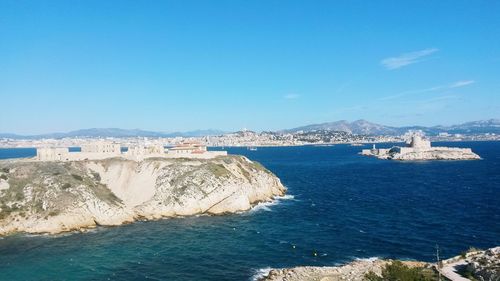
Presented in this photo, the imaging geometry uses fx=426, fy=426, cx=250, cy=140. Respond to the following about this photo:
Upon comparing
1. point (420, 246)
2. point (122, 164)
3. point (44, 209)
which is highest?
point (122, 164)

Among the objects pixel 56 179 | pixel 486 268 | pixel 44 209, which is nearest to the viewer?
pixel 486 268

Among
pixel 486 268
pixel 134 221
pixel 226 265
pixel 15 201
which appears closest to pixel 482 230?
pixel 486 268

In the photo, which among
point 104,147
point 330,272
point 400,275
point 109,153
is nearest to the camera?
point 400,275

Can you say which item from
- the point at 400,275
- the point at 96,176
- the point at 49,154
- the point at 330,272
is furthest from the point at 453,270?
the point at 49,154

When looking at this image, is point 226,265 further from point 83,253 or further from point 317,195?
point 317,195

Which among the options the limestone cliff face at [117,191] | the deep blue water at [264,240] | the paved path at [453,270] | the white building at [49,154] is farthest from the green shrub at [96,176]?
the paved path at [453,270]

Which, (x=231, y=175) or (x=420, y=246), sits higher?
(x=231, y=175)

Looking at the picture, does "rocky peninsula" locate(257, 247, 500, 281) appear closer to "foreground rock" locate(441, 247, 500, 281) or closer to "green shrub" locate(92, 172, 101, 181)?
"foreground rock" locate(441, 247, 500, 281)

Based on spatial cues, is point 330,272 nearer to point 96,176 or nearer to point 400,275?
point 400,275

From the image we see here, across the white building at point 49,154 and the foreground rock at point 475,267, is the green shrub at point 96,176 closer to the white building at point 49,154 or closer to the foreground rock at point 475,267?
the white building at point 49,154
